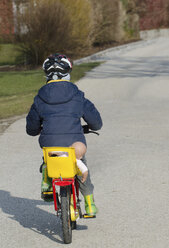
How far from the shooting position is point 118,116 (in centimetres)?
1192

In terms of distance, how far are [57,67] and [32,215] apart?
1700mm

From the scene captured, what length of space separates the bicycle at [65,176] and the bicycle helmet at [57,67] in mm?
489

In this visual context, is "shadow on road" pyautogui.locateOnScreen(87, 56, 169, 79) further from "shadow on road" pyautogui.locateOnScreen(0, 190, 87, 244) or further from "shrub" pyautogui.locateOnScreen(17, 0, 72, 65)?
"shadow on road" pyautogui.locateOnScreen(0, 190, 87, 244)

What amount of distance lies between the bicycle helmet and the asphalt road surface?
4.60 ft

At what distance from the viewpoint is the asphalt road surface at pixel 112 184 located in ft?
16.3

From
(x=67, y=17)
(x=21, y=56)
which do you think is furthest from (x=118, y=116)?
(x=21, y=56)

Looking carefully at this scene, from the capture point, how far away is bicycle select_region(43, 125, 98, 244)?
4454 millimetres

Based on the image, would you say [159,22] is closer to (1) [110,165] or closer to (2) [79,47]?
(2) [79,47]

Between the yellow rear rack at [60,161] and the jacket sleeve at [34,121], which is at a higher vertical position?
the jacket sleeve at [34,121]

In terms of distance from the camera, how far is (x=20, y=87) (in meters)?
17.9

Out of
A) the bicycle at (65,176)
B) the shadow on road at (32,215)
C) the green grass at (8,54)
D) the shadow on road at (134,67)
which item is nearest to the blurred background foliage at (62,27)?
the green grass at (8,54)

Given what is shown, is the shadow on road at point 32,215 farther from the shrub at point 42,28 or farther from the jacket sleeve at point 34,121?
the shrub at point 42,28

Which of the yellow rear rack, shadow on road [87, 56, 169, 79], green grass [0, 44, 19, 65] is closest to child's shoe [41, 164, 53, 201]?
the yellow rear rack

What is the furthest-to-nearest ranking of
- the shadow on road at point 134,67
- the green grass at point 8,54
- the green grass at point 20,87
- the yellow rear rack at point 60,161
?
the green grass at point 8,54 < the shadow on road at point 134,67 < the green grass at point 20,87 < the yellow rear rack at point 60,161
